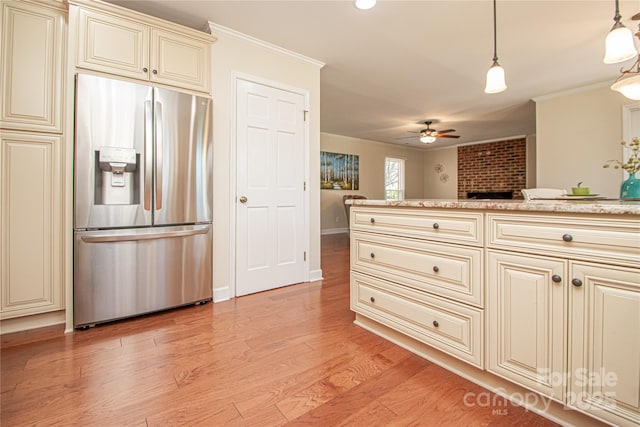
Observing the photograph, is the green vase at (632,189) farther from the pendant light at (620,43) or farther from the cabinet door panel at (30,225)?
the cabinet door panel at (30,225)

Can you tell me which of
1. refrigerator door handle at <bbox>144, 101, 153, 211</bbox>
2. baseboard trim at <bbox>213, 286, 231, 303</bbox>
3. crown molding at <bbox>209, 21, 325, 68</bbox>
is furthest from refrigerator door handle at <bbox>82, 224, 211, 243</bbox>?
crown molding at <bbox>209, 21, 325, 68</bbox>

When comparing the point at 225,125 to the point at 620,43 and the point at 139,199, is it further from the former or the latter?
the point at 620,43

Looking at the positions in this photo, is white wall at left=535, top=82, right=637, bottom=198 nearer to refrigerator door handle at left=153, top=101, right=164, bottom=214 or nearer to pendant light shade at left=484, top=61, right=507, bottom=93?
pendant light shade at left=484, top=61, right=507, bottom=93

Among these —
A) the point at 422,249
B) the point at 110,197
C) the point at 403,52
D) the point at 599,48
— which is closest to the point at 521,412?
the point at 422,249

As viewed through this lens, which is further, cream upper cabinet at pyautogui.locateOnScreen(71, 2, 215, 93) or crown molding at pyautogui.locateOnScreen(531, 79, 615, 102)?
crown molding at pyautogui.locateOnScreen(531, 79, 615, 102)

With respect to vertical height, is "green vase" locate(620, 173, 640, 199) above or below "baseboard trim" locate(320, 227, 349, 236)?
above

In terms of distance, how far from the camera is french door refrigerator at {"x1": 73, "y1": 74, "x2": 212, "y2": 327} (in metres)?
1.96

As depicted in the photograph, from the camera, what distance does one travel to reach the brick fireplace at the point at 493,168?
744 cm

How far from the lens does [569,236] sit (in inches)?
41.5

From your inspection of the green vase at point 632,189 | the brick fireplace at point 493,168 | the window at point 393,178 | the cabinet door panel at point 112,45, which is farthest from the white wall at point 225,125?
the brick fireplace at point 493,168

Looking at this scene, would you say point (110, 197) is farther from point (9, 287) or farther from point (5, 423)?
point (5, 423)

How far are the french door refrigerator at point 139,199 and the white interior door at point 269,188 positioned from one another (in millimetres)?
344

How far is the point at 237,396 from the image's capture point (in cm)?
132

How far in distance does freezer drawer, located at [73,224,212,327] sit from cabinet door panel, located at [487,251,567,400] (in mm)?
2125
